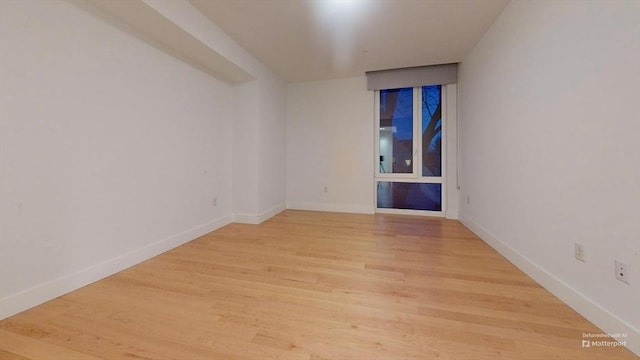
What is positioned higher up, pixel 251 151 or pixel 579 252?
pixel 251 151

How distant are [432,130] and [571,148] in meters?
2.72

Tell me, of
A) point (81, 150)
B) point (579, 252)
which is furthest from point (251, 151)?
point (579, 252)

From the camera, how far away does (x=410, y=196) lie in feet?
14.2

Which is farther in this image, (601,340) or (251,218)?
(251,218)

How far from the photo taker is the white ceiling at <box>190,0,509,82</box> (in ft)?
7.64

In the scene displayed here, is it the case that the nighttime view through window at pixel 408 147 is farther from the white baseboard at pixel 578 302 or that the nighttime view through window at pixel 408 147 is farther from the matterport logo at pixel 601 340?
the matterport logo at pixel 601 340

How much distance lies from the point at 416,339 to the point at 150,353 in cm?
137

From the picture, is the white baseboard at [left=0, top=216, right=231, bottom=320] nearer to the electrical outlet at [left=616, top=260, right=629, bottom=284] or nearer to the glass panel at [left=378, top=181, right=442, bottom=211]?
the glass panel at [left=378, top=181, right=442, bottom=211]

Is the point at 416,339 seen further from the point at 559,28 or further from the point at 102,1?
the point at 102,1

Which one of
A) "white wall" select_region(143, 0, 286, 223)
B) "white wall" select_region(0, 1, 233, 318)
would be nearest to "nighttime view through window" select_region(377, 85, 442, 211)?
"white wall" select_region(143, 0, 286, 223)

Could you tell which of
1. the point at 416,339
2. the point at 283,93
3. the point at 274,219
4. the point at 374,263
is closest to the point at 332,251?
the point at 374,263

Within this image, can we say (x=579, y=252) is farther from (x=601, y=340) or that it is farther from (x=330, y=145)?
(x=330, y=145)

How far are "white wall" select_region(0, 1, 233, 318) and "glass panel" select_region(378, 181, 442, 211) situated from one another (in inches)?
130

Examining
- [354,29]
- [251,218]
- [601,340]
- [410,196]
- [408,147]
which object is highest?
[354,29]
